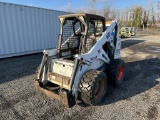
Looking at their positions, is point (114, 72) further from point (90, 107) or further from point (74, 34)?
point (74, 34)

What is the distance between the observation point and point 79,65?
3.23 metres

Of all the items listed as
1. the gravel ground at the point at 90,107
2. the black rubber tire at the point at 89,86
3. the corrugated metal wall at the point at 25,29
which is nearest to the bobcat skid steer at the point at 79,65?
the black rubber tire at the point at 89,86

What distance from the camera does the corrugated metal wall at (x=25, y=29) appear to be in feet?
26.7

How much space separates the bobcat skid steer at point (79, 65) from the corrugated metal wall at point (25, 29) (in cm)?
537

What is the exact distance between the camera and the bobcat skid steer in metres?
3.20

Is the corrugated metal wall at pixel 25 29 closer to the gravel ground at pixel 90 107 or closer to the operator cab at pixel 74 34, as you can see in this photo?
the gravel ground at pixel 90 107

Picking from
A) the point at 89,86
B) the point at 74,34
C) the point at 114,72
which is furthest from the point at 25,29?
the point at 89,86

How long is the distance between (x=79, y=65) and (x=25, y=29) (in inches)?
272

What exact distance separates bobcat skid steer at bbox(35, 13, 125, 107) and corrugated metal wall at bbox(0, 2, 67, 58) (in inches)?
211

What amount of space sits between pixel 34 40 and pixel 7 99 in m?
6.27

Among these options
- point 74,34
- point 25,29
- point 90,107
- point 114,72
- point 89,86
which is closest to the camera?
point 89,86

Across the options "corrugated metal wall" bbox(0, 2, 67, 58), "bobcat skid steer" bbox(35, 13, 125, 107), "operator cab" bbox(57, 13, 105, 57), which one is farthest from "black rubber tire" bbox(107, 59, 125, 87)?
"corrugated metal wall" bbox(0, 2, 67, 58)

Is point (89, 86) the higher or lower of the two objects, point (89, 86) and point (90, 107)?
the higher

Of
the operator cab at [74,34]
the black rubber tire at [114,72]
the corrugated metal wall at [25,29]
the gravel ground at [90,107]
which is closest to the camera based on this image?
the gravel ground at [90,107]
